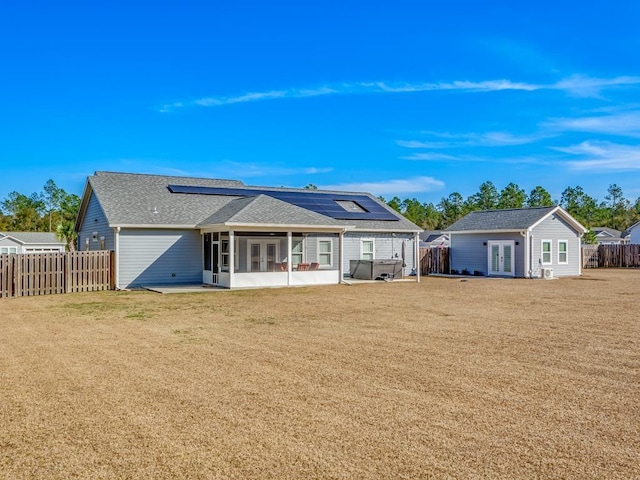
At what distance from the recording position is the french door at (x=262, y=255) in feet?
78.0

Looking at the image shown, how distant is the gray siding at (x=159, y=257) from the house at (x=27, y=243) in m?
31.9

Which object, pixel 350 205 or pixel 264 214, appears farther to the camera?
pixel 350 205

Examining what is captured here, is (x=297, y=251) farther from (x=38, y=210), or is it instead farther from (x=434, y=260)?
(x=38, y=210)

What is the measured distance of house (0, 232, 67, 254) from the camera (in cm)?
4972

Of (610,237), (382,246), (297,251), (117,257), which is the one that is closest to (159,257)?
(117,257)

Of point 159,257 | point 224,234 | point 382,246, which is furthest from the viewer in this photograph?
point 382,246

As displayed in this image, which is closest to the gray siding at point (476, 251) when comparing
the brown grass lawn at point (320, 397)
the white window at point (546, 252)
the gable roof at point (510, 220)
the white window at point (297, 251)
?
the gable roof at point (510, 220)

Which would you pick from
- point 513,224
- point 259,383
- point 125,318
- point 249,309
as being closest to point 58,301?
point 125,318

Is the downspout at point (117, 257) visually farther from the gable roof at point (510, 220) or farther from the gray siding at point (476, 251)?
the gray siding at point (476, 251)

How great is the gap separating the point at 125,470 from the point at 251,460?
99cm

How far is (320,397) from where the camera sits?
20.0 feet

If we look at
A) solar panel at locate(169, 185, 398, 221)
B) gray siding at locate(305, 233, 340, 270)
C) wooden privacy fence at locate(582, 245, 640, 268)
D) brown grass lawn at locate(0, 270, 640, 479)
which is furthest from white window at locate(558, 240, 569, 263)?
brown grass lawn at locate(0, 270, 640, 479)

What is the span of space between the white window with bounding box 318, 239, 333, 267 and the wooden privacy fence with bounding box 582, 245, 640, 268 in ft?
71.9

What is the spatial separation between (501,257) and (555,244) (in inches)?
117
